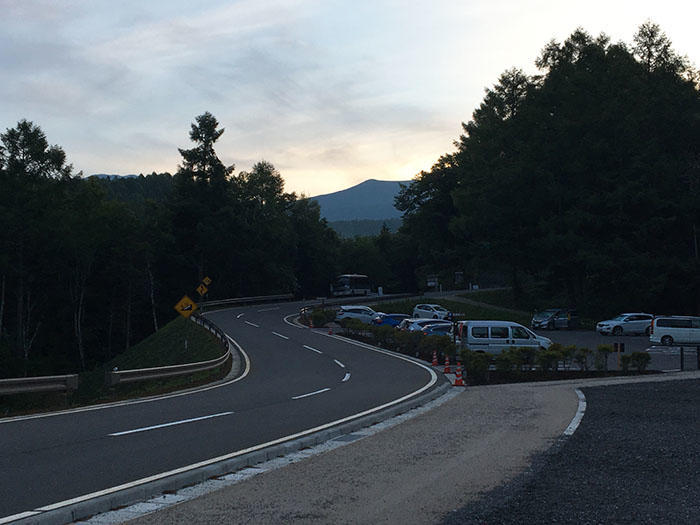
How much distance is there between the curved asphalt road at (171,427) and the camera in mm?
8258

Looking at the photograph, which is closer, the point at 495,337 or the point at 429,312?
the point at 495,337

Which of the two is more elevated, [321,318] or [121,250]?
[121,250]

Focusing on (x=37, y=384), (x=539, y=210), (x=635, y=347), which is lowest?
(x=635, y=347)

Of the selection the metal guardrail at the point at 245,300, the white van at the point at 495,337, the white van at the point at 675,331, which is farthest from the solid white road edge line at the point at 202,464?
the metal guardrail at the point at 245,300

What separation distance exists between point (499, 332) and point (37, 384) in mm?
20267

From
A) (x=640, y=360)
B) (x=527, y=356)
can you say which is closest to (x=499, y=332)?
(x=527, y=356)

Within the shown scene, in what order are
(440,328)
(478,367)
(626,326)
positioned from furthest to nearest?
(626,326), (440,328), (478,367)

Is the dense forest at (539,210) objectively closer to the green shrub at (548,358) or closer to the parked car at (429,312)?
the parked car at (429,312)

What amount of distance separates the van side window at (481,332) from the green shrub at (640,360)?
642cm

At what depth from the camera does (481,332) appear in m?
31.1

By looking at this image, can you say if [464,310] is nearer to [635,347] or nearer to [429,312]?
[429,312]

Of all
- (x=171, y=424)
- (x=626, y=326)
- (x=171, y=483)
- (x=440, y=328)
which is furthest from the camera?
(x=626, y=326)

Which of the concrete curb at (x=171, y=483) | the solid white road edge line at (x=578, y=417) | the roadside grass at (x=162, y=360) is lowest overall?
the roadside grass at (x=162, y=360)

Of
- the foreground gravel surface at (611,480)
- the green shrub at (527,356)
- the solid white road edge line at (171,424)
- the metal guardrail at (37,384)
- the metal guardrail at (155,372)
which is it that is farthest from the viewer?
the green shrub at (527,356)
